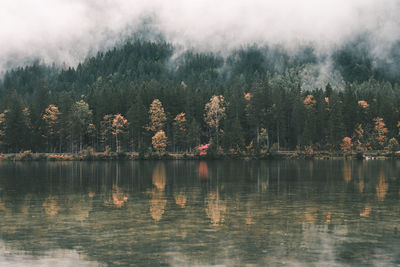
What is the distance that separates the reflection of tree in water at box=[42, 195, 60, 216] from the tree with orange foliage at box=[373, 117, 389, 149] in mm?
124388

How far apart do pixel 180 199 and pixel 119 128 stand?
114 metres

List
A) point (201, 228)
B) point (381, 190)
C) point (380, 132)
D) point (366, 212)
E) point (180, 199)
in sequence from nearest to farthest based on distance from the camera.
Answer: point (201, 228)
point (366, 212)
point (180, 199)
point (381, 190)
point (380, 132)

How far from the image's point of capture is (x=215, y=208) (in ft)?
110

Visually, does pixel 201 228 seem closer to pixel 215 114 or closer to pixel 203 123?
pixel 215 114

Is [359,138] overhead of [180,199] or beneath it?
overhead

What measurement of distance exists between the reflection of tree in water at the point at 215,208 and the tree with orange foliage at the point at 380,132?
11663cm

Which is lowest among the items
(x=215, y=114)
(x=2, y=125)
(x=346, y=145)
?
(x=346, y=145)

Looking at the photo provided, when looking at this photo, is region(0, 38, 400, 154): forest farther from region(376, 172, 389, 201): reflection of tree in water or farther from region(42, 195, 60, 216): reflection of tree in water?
region(42, 195, 60, 216): reflection of tree in water

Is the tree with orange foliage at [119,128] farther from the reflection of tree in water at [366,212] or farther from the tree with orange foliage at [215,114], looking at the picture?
the reflection of tree in water at [366,212]

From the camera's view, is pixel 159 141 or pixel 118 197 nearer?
pixel 118 197

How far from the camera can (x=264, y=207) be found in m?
33.8

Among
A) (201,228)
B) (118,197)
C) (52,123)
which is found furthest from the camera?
(52,123)

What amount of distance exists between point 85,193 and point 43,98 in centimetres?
12782

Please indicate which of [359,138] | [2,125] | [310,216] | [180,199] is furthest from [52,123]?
[310,216]
